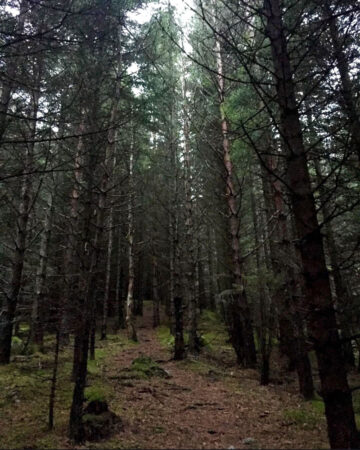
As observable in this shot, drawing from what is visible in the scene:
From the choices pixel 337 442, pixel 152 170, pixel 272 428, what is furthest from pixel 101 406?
pixel 152 170

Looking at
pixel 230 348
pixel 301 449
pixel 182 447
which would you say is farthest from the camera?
pixel 230 348

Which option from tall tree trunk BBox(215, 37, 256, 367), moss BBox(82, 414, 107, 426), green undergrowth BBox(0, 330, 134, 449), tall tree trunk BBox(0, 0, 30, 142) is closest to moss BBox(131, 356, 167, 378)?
green undergrowth BBox(0, 330, 134, 449)

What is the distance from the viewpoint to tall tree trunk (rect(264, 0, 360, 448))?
244 centimetres

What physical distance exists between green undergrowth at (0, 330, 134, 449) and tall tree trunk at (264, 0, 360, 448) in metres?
3.46

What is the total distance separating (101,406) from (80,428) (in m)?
0.66

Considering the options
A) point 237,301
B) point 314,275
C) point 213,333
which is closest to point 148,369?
point 237,301

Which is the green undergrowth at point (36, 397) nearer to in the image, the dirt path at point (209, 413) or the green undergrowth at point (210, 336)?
the dirt path at point (209, 413)

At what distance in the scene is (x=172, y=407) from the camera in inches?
257

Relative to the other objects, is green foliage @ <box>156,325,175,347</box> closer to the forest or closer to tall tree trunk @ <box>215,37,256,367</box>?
the forest

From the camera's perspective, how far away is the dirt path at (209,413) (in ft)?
15.4

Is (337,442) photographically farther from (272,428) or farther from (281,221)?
(281,221)

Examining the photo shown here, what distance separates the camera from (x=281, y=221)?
332 inches

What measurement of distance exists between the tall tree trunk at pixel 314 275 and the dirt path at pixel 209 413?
2255 millimetres

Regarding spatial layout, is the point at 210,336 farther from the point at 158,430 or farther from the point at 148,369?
the point at 158,430
